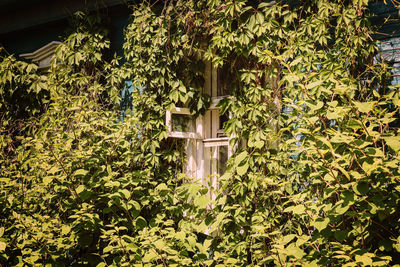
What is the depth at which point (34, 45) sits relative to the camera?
6453 millimetres

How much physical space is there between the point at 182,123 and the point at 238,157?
1.36 metres

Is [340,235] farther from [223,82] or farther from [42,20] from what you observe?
[42,20]

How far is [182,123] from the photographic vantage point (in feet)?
13.8

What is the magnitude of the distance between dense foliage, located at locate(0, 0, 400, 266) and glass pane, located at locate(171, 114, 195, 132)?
0.15 metres

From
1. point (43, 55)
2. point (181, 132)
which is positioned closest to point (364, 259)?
point (181, 132)

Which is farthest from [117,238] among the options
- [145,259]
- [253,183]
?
[253,183]

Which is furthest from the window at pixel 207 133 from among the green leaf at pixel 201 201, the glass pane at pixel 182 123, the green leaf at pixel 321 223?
the green leaf at pixel 321 223

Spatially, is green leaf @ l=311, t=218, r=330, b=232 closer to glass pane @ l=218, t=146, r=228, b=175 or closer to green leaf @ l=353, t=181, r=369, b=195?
green leaf @ l=353, t=181, r=369, b=195

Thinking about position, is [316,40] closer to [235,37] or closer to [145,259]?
[235,37]

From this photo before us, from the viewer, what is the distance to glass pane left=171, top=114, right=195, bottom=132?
417 centimetres

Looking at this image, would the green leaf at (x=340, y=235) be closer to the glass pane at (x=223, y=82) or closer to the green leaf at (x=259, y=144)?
the green leaf at (x=259, y=144)

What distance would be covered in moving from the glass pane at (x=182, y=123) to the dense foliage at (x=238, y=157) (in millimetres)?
154

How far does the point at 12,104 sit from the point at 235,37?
427 cm

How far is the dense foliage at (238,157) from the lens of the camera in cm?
243
